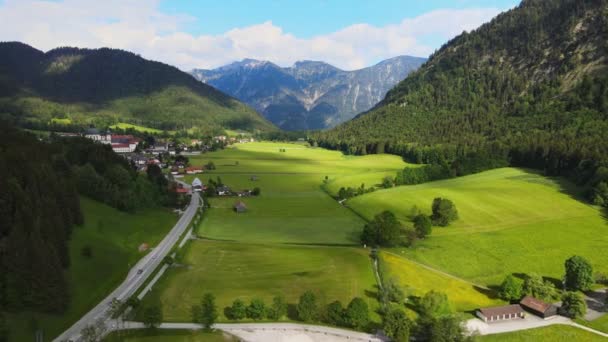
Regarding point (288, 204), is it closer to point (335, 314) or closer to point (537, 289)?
point (335, 314)

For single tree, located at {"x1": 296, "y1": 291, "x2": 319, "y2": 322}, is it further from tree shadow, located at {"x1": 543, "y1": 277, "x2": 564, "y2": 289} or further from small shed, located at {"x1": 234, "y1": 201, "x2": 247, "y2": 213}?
small shed, located at {"x1": 234, "y1": 201, "x2": 247, "y2": 213}

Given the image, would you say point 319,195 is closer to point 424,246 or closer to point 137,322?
point 424,246

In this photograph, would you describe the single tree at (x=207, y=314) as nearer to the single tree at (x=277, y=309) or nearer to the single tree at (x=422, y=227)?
the single tree at (x=277, y=309)

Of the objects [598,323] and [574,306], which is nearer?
[598,323]

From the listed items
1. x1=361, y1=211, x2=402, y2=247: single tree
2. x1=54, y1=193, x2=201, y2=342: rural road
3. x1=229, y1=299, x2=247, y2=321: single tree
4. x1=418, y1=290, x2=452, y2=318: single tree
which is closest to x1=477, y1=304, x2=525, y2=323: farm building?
x1=418, y1=290, x2=452, y2=318: single tree

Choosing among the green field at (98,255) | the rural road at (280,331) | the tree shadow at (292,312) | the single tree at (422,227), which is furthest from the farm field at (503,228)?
the green field at (98,255)

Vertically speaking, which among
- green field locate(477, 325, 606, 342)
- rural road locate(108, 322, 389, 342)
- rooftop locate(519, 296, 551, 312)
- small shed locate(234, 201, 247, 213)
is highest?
small shed locate(234, 201, 247, 213)

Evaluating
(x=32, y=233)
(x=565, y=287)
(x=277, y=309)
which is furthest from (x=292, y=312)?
(x=565, y=287)
